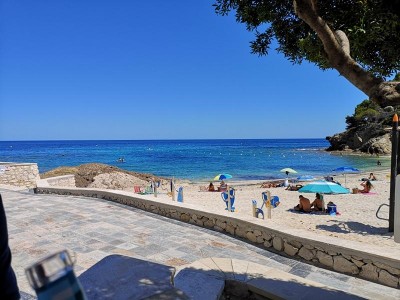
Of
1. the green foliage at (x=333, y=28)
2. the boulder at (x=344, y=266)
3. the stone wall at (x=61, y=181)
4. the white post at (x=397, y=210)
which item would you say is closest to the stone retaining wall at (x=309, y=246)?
the boulder at (x=344, y=266)

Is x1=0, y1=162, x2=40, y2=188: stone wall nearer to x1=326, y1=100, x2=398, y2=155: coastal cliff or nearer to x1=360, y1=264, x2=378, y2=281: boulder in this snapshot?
x1=360, y1=264, x2=378, y2=281: boulder

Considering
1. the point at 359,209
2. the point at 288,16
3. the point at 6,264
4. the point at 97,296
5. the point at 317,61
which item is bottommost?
the point at 359,209

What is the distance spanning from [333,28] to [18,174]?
19.8 m

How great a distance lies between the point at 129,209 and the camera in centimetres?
1001

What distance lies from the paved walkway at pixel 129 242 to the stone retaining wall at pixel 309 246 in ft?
0.49

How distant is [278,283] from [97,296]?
2333 millimetres

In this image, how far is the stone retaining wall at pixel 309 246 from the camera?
15.4 ft

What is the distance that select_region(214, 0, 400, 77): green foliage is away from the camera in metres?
3.84

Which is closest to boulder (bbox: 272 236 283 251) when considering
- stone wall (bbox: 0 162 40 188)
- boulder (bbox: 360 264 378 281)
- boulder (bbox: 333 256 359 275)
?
boulder (bbox: 333 256 359 275)

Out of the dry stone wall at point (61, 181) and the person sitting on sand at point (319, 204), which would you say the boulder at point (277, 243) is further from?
the dry stone wall at point (61, 181)

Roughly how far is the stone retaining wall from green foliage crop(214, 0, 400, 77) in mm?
2763

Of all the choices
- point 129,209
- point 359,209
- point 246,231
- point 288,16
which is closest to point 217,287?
point 246,231

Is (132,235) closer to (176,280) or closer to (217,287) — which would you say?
(176,280)

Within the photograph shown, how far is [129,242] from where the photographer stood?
6645 millimetres
